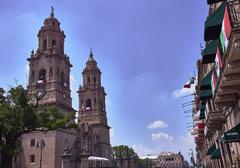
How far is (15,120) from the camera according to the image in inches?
993

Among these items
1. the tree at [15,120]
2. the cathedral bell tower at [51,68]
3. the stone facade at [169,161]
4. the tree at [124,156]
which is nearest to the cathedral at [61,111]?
the cathedral bell tower at [51,68]

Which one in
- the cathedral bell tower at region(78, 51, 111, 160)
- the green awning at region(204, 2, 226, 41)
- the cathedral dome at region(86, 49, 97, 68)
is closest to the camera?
the green awning at region(204, 2, 226, 41)

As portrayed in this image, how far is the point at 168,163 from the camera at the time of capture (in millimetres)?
174375

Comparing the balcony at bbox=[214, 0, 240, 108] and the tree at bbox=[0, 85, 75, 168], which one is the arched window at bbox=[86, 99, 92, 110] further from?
→ the balcony at bbox=[214, 0, 240, 108]

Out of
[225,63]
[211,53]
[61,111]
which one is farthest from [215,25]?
[61,111]

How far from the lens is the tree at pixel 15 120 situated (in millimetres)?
25219

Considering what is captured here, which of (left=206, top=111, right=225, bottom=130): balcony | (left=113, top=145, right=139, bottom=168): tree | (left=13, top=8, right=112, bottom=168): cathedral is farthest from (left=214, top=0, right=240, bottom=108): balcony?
(left=113, top=145, right=139, bottom=168): tree

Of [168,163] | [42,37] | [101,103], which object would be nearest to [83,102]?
[101,103]

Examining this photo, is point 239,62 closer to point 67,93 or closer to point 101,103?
point 67,93

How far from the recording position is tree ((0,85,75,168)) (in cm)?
2522

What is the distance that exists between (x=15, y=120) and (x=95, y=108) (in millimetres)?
46664

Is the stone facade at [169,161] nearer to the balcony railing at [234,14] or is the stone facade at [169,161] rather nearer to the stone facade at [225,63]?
the stone facade at [225,63]

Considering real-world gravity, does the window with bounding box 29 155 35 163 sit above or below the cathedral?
below

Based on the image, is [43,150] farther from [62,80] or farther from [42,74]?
[42,74]
